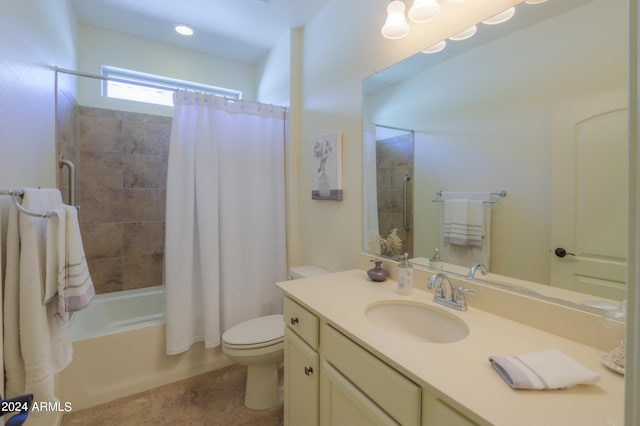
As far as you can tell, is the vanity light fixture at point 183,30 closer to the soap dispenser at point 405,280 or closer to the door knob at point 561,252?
the soap dispenser at point 405,280

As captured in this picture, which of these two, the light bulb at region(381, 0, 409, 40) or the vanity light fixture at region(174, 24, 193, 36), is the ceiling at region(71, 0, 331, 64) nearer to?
the vanity light fixture at region(174, 24, 193, 36)

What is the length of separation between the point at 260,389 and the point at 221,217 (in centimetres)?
119

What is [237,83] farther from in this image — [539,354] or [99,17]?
[539,354]

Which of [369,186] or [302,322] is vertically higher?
[369,186]

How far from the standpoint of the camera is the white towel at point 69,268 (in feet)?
3.89

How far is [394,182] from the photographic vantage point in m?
1.61

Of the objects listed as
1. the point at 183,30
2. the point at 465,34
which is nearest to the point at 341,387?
the point at 465,34

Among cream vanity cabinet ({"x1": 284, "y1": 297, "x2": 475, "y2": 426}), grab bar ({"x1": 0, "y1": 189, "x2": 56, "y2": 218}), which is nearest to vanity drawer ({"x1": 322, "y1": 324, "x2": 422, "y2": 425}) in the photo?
cream vanity cabinet ({"x1": 284, "y1": 297, "x2": 475, "y2": 426})

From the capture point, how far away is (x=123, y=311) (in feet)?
8.10

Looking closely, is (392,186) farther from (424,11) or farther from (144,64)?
(144,64)

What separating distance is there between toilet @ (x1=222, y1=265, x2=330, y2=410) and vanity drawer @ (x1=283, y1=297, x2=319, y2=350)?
0.42 metres

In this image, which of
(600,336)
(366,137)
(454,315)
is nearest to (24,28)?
(366,137)

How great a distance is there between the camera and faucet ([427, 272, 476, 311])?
113 cm

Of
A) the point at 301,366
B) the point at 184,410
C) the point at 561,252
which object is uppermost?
the point at 561,252
